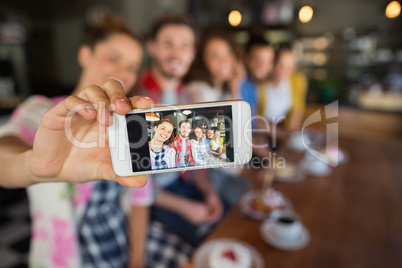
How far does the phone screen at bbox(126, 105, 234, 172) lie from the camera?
48 cm

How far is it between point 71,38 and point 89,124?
12.9 ft

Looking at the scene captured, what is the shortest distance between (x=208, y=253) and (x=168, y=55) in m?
1.06

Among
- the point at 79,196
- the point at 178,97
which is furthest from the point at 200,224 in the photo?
the point at 178,97

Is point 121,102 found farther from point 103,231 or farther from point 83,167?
point 103,231

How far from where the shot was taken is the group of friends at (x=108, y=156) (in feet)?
1.61

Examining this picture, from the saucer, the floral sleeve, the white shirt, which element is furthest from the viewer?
the white shirt

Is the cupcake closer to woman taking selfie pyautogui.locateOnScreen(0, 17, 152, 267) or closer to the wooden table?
the wooden table

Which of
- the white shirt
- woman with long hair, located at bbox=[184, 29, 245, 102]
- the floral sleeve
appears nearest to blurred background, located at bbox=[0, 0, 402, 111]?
the white shirt

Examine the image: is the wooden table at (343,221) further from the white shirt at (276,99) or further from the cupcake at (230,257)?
the white shirt at (276,99)

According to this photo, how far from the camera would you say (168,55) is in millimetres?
1366

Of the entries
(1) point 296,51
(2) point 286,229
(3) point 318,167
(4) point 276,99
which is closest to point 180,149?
(2) point 286,229

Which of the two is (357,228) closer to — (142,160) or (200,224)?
(200,224)

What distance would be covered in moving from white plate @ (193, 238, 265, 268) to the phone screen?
52 cm

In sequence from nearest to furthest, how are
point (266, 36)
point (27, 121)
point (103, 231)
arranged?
point (27, 121), point (103, 231), point (266, 36)
